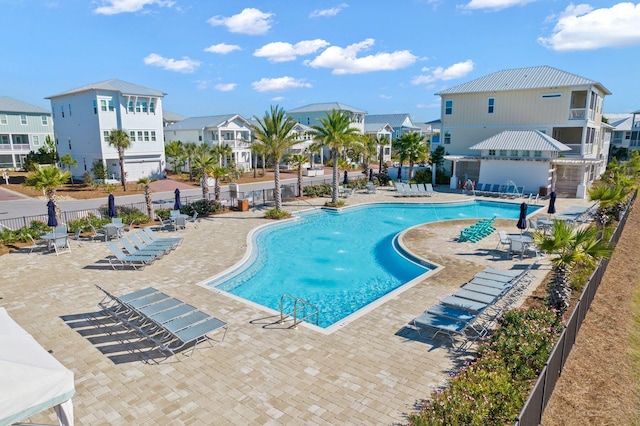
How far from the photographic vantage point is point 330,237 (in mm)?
22703

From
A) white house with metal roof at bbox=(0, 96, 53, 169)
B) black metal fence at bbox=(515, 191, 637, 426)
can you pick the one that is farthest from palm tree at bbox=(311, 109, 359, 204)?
white house with metal roof at bbox=(0, 96, 53, 169)

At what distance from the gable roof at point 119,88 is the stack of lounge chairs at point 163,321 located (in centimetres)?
3625

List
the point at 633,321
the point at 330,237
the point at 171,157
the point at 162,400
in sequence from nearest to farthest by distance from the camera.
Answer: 1. the point at 162,400
2. the point at 633,321
3. the point at 330,237
4. the point at 171,157

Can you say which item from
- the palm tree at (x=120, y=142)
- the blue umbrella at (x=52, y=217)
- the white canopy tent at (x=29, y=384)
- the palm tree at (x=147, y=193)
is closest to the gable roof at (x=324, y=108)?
the palm tree at (x=120, y=142)

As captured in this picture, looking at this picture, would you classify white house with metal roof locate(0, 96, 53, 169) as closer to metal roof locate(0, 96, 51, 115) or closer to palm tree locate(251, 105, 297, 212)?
metal roof locate(0, 96, 51, 115)

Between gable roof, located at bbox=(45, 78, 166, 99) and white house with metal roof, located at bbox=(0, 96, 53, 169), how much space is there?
42.7ft

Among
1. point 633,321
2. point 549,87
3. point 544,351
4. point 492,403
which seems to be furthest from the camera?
point 549,87

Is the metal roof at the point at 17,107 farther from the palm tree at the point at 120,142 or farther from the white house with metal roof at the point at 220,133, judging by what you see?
the palm tree at the point at 120,142

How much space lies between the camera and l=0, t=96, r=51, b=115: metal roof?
5440 centimetres

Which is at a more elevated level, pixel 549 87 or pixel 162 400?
pixel 549 87

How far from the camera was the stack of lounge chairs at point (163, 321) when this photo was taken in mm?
9641

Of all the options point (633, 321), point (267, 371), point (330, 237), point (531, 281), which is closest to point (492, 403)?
point (267, 371)

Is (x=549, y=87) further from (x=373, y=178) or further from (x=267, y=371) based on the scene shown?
(x=267, y=371)

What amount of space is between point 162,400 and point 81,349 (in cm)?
326
